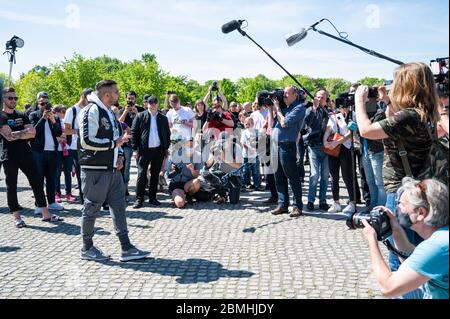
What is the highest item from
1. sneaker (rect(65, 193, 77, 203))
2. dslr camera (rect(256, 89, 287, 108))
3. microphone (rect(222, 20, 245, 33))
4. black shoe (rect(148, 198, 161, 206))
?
microphone (rect(222, 20, 245, 33))

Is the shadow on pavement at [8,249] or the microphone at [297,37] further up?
the microphone at [297,37]

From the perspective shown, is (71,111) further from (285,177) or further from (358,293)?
(358,293)

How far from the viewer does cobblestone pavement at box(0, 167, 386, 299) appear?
4.08 m

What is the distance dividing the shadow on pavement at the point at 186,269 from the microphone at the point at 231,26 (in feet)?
10.9

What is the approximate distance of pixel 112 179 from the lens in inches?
199

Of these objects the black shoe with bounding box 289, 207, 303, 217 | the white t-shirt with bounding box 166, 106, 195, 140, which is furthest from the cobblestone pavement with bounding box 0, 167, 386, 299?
the white t-shirt with bounding box 166, 106, 195, 140

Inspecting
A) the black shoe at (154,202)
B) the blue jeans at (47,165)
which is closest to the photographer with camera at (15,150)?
the blue jeans at (47,165)

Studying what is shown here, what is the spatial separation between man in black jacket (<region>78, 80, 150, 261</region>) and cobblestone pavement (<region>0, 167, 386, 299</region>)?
0.73ft

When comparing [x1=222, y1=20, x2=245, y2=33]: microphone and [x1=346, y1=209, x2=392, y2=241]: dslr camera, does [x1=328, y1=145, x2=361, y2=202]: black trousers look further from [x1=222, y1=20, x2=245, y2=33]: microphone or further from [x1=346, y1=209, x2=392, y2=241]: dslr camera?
[x1=346, y1=209, x2=392, y2=241]: dslr camera

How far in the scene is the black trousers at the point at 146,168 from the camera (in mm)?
8117

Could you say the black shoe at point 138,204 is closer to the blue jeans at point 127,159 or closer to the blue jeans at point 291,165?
the blue jeans at point 127,159

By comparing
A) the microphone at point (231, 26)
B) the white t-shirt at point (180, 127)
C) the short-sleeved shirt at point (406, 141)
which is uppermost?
the microphone at point (231, 26)

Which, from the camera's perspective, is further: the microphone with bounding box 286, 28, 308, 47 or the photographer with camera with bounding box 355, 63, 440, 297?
the microphone with bounding box 286, 28, 308, 47

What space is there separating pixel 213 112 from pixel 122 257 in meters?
5.25
